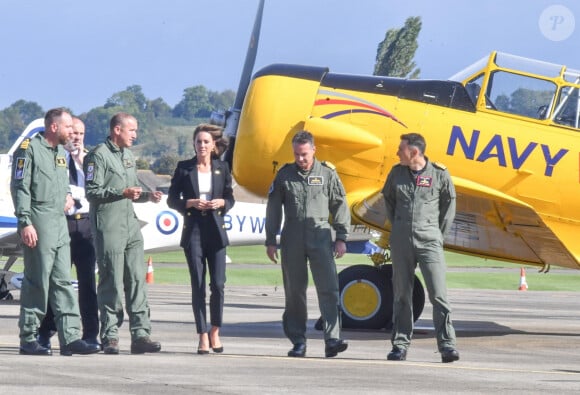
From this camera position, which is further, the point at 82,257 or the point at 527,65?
the point at 527,65

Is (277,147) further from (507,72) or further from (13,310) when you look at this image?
(13,310)

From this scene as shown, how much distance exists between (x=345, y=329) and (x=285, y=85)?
2685 mm

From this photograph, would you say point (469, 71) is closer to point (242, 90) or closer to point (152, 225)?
point (242, 90)

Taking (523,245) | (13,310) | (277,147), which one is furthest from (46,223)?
(13,310)

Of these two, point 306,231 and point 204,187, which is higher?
point 204,187

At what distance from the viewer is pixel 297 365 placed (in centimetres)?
961

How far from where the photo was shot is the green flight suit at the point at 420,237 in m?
10.4

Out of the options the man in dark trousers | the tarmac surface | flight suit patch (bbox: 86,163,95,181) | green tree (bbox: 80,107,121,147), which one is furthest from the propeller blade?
green tree (bbox: 80,107,121,147)

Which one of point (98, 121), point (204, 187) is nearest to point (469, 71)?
point (204, 187)

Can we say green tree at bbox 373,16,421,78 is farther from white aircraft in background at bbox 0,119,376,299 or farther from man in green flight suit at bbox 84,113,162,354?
man in green flight suit at bbox 84,113,162,354

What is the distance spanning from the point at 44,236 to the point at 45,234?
18 millimetres

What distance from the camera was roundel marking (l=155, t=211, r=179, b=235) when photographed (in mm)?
24844

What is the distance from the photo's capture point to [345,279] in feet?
44.8

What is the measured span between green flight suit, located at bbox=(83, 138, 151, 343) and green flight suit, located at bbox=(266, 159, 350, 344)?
1.16 metres
